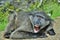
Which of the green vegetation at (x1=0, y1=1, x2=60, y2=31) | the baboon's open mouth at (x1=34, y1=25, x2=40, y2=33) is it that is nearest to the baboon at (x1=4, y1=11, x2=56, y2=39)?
the baboon's open mouth at (x1=34, y1=25, x2=40, y2=33)

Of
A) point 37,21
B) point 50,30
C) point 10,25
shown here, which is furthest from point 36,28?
point 10,25

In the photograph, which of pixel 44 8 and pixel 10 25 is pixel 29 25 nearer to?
pixel 10 25

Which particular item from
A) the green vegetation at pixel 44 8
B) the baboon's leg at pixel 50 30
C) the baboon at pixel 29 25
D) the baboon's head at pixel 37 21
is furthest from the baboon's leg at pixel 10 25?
the green vegetation at pixel 44 8

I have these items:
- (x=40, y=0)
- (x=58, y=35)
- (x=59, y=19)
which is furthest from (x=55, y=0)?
(x=58, y=35)

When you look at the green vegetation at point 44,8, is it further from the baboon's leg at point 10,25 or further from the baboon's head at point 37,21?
the baboon's head at point 37,21

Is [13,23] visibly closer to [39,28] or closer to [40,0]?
[39,28]

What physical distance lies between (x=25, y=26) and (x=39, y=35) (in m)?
0.26

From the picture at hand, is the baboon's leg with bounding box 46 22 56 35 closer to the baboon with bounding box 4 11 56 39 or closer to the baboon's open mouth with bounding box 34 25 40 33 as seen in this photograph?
the baboon with bounding box 4 11 56 39

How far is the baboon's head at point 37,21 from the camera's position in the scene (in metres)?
3.59

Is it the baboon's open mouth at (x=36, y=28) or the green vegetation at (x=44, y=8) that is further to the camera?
the green vegetation at (x=44, y=8)

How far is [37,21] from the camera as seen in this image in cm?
363

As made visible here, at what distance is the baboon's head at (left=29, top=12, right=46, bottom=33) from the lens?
3586mm

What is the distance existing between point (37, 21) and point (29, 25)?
0.54 feet

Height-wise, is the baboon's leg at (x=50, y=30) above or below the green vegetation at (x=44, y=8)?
below
